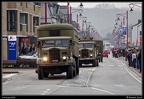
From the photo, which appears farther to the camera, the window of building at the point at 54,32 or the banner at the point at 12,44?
the banner at the point at 12,44

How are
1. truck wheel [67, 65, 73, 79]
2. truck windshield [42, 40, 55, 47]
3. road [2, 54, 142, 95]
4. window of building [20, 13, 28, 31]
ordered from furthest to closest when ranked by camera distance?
window of building [20, 13, 28, 31] → truck wheel [67, 65, 73, 79] → truck windshield [42, 40, 55, 47] → road [2, 54, 142, 95]

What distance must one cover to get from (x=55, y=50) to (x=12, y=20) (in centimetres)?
3222

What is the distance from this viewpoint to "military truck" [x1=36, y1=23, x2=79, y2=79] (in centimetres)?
3023

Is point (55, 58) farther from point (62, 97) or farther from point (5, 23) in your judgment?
point (5, 23)

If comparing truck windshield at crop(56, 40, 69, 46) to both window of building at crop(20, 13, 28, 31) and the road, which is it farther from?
window of building at crop(20, 13, 28, 31)

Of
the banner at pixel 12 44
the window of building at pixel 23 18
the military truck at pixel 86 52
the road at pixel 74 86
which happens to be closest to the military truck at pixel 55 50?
the road at pixel 74 86

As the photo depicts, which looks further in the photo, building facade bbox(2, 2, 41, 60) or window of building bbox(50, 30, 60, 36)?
building facade bbox(2, 2, 41, 60)

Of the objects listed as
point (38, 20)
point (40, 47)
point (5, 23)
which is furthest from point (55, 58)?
point (38, 20)

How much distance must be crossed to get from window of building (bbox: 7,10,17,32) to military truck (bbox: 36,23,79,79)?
30025 mm

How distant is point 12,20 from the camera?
61.3 metres

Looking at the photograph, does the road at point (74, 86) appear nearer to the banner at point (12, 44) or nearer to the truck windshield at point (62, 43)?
the truck windshield at point (62, 43)

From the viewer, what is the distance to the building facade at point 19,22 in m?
56.6

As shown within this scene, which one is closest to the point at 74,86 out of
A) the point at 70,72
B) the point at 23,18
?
the point at 70,72

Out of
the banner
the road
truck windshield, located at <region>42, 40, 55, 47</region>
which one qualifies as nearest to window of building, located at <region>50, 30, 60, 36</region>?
truck windshield, located at <region>42, 40, 55, 47</region>
